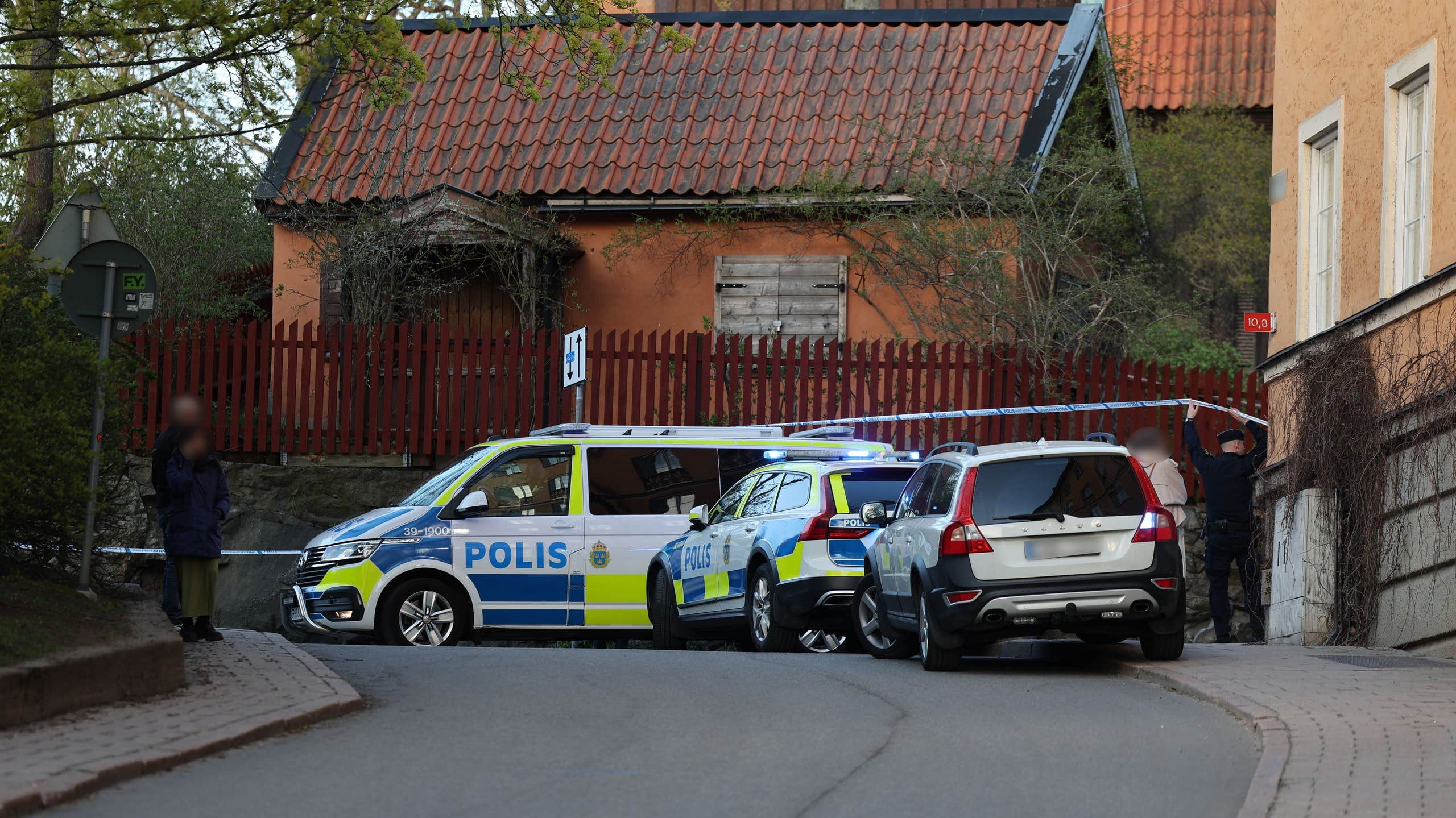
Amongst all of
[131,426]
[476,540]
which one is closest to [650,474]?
[476,540]

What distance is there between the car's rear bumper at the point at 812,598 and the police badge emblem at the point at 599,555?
222cm

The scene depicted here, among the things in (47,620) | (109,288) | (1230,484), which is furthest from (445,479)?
(1230,484)

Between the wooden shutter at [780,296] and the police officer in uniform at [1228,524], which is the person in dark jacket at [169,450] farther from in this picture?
the wooden shutter at [780,296]

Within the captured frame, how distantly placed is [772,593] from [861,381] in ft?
21.7

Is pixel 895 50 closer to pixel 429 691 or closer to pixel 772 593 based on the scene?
pixel 772 593

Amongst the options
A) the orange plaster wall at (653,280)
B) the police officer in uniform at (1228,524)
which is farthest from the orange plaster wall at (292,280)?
the police officer in uniform at (1228,524)

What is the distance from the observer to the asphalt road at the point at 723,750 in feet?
23.2

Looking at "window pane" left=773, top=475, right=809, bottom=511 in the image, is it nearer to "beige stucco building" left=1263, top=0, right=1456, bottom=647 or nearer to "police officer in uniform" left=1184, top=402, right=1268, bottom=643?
"beige stucco building" left=1263, top=0, right=1456, bottom=647

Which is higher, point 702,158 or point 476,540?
point 702,158

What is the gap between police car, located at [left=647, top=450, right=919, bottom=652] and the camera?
45.2 ft

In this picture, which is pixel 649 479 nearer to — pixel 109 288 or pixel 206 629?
pixel 206 629

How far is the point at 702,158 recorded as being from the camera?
2364cm

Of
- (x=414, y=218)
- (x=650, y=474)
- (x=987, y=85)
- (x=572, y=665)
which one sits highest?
(x=987, y=85)

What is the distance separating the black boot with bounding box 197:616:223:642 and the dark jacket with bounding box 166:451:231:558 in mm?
581
